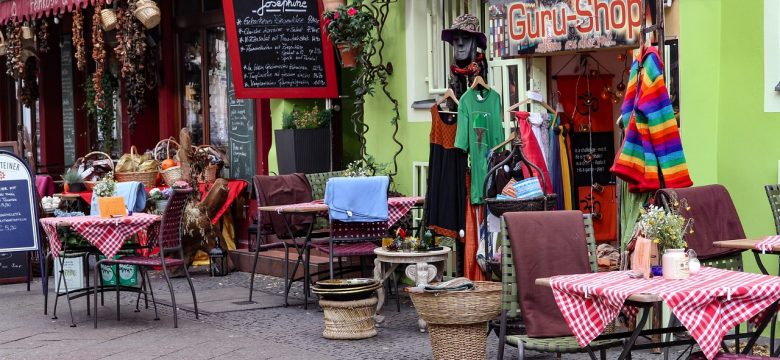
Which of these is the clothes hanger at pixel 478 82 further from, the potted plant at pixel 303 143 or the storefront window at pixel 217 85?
the storefront window at pixel 217 85

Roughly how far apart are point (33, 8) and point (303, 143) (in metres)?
→ 5.47

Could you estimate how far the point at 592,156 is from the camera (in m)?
11.4

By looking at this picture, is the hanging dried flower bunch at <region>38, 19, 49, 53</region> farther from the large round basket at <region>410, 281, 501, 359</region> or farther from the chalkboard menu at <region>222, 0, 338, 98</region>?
the large round basket at <region>410, 281, 501, 359</region>

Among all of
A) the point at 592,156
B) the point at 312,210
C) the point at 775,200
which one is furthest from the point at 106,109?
the point at 775,200

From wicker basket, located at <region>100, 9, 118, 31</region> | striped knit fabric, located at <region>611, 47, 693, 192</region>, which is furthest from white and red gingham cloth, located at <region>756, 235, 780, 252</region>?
wicker basket, located at <region>100, 9, 118, 31</region>

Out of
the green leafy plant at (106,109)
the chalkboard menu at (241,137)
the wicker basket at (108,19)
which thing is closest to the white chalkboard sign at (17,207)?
the chalkboard menu at (241,137)

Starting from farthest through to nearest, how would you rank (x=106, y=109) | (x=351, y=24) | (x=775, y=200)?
1. (x=106, y=109)
2. (x=351, y=24)
3. (x=775, y=200)

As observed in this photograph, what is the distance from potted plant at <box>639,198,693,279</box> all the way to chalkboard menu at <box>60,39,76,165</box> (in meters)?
15.8

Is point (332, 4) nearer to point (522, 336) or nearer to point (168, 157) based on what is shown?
point (168, 157)

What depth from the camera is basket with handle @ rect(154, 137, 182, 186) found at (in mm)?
14305

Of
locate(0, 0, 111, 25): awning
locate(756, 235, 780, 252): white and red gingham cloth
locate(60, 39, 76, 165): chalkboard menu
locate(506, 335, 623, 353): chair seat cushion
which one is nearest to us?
locate(506, 335, 623, 353): chair seat cushion

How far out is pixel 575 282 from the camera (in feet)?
19.3

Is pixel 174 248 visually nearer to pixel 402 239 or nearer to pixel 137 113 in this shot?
pixel 402 239

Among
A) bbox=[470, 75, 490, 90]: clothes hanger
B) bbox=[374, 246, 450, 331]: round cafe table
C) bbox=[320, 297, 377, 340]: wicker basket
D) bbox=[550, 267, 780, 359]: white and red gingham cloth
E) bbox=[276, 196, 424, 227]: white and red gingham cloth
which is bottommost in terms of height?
bbox=[320, 297, 377, 340]: wicker basket
